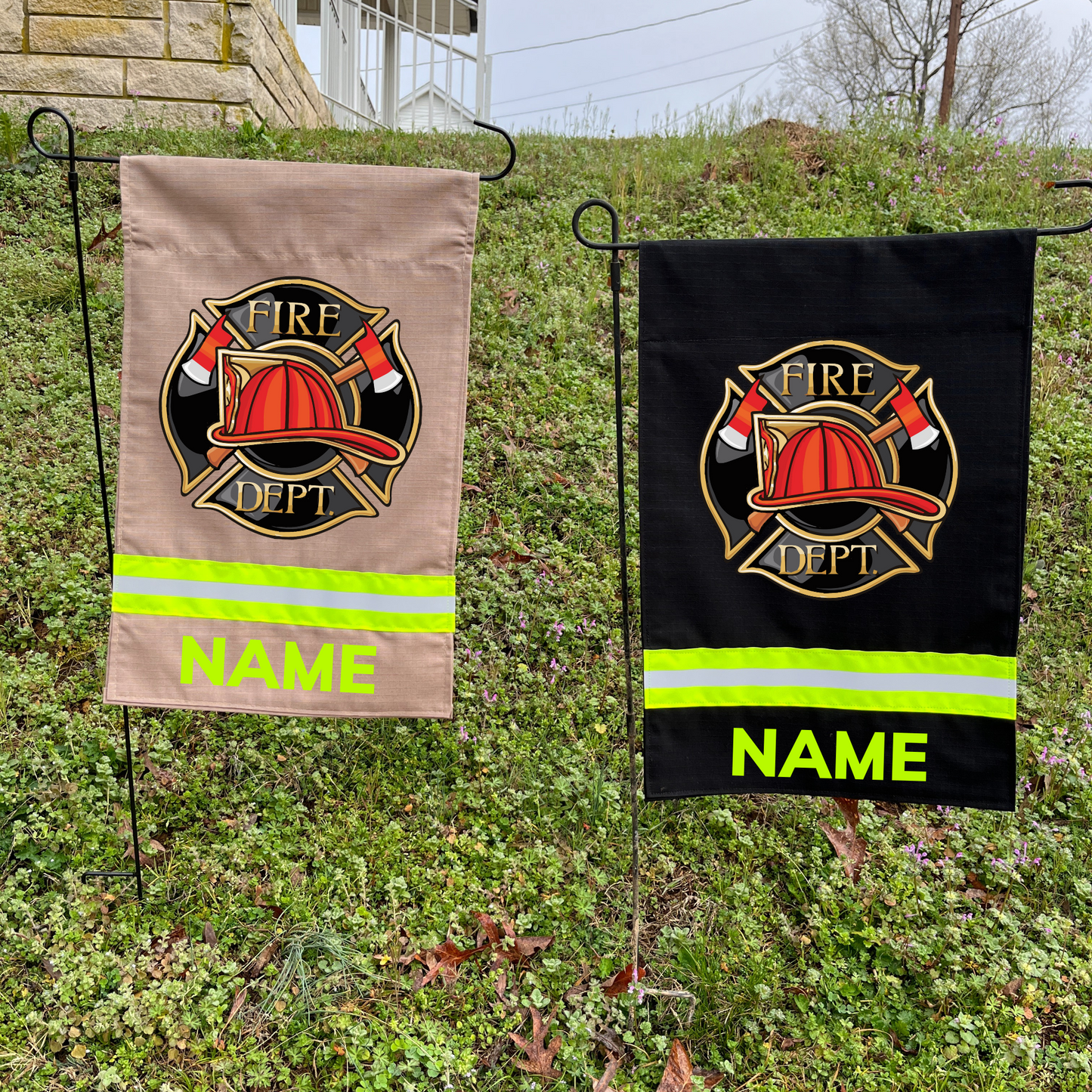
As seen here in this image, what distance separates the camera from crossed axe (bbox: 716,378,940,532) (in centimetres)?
225

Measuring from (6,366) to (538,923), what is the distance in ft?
15.1

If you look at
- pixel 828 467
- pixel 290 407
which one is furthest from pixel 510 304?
pixel 828 467

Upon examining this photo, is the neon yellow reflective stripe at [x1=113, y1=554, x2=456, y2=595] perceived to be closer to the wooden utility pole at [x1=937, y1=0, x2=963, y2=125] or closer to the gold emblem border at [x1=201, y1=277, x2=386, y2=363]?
the gold emblem border at [x1=201, y1=277, x2=386, y2=363]

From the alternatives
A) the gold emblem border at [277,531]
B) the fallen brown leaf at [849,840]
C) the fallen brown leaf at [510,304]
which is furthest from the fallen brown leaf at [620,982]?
the fallen brown leaf at [510,304]

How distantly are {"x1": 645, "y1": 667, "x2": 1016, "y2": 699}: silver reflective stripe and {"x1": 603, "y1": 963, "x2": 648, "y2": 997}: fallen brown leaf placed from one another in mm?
1101

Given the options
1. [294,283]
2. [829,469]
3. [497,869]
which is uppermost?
[294,283]

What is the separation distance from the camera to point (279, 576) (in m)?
2.50

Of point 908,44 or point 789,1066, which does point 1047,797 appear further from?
point 908,44

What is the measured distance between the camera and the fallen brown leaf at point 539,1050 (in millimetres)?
2568

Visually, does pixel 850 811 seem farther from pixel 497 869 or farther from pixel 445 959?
pixel 445 959

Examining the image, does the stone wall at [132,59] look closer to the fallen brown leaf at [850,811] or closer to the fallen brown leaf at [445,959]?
the fallen brown leaf at [445,959]

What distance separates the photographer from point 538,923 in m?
2.94

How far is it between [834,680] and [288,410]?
5.90 ft

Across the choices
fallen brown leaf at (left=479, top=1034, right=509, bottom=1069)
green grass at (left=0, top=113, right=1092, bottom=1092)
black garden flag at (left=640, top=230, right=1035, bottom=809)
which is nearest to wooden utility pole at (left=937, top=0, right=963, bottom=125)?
green grass at (left=0, top=113, right=1092, bottom=1092)
